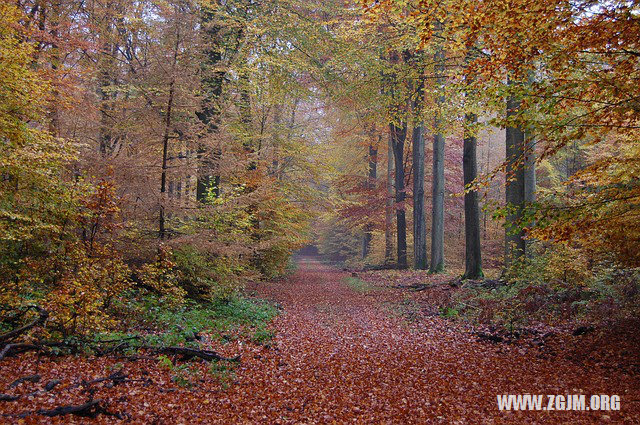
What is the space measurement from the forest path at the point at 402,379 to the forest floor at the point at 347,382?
0.02 m

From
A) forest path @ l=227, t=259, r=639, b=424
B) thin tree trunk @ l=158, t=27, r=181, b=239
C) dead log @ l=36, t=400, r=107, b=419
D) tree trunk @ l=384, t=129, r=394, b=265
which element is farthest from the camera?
tree trunk @ l=384, t=129, r=394, b=265

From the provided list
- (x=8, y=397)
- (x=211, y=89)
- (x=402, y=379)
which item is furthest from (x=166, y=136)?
(x=402, y=379)

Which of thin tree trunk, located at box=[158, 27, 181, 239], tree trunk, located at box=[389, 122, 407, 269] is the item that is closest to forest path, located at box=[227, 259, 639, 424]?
thin tree trunk, located at box=[158, 27, 181, 239]

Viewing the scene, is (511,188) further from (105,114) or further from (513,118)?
(105,114)

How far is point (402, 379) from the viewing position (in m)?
5.99

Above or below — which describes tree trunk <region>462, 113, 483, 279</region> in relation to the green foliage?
above

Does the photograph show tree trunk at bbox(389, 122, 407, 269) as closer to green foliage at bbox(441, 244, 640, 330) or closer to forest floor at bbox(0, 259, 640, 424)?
green foliage at bbox(441, 244, 640, 330)

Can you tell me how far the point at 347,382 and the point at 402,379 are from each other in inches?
32.9

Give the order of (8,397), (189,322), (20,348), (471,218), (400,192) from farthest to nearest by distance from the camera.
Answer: (400,192) < (471,218) < (189,322) < (20,348) < (8,397)

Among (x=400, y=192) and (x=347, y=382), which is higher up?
(x=400, y=192)

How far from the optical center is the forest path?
476 centimetres

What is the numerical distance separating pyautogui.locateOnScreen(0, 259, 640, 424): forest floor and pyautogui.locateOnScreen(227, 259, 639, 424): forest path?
0.7 inches

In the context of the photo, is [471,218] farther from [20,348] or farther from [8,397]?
[8,397]

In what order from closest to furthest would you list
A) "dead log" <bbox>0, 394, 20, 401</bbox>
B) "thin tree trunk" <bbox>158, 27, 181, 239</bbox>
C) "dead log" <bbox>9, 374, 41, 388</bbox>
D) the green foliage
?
"dead log" <bbox>0, 394, 20, 401</bbox> < "dead log" <bbox>9, 374, 41, 388</bbox> < the green foliage < "thin tree trunk" <bbox>158, 27, 181, 239</bbox>
